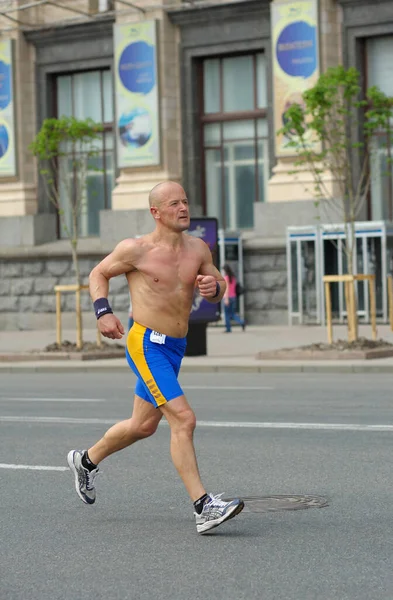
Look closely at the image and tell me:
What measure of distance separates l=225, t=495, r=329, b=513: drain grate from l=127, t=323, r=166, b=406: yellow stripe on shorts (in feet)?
3.12

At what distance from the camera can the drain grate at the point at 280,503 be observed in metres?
8.16

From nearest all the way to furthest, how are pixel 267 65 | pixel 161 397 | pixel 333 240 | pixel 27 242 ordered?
1. pixel 161 397
2. pixel 333 240
3. pixel 267 65
4. pixel 27 242

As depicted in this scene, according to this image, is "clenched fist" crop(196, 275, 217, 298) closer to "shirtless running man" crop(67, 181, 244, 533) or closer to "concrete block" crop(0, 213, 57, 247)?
"shirtless running man" crop(67, 181, 244, 533)

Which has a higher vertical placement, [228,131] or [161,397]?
[228,131]

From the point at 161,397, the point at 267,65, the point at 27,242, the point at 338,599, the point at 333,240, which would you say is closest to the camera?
the point at 338,599

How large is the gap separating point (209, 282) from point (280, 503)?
58.5 inches

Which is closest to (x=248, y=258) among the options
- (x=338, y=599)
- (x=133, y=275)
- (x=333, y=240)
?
(x=333, y=240)

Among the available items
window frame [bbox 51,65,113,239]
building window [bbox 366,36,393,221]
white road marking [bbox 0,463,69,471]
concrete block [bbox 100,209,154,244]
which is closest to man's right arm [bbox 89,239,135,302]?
white road marking [bbox 0,463,69,471]

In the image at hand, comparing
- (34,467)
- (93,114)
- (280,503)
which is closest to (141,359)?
(280,503)

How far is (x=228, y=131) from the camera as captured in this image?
37844 millimetres

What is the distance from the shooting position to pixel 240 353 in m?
25.5

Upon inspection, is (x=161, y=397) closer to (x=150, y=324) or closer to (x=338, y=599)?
(x=150, y=324)

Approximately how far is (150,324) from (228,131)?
1194 inches

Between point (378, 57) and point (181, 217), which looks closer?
point (181, 217)
